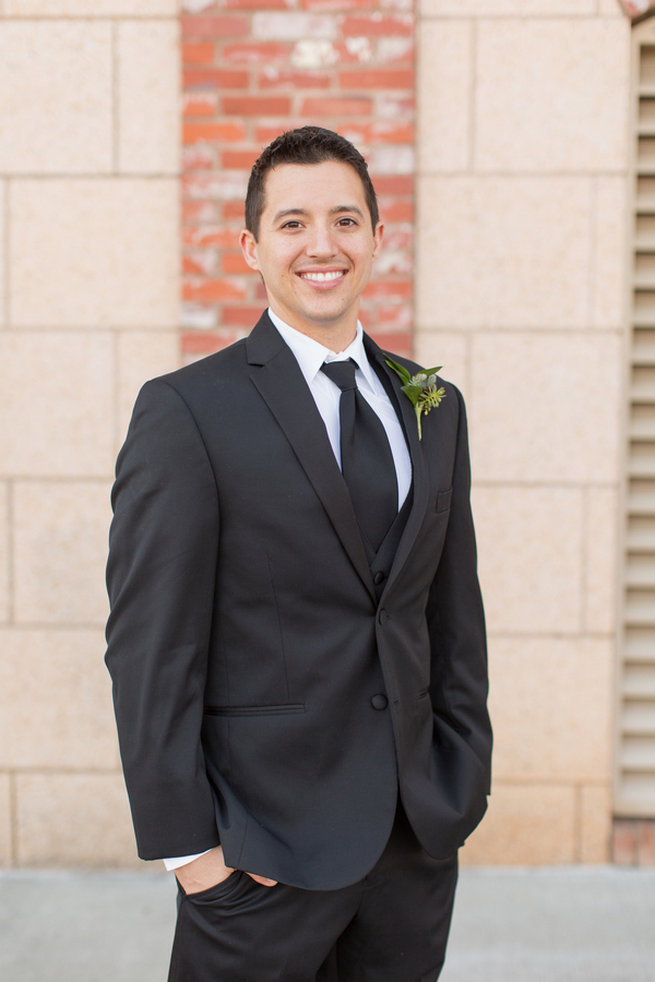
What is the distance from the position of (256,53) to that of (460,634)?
2.21 meters

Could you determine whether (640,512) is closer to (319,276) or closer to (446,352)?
(446,352)

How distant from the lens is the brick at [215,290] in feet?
10.4

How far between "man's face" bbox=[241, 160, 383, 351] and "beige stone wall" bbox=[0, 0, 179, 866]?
1.59m

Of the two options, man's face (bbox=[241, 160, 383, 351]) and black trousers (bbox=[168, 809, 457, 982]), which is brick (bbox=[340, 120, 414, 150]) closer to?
man's face (bbox=[241, 160, 383, 351])

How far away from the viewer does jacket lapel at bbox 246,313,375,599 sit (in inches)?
66.2

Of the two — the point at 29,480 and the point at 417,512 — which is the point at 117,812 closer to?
the point at 29,480

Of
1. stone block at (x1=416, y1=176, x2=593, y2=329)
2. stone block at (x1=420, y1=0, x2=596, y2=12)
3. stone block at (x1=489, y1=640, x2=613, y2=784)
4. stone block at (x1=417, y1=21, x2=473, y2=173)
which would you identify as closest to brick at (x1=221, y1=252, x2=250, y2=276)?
stone block at (x1=416, y1=176, x2=593, y2=329)

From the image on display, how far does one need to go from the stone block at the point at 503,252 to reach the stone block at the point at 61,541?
57.3 inches

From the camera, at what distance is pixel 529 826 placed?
343cm

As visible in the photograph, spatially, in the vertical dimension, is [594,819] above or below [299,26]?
below

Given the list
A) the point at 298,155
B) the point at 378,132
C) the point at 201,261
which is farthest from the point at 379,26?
the point at 298,155

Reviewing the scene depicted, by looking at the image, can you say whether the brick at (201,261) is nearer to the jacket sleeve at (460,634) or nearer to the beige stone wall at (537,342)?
the beige stone wall at (537,342)

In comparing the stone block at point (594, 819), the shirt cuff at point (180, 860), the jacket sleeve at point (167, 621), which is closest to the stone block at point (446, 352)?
the stone block at point (594, 819)

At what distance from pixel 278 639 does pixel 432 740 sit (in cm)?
52
